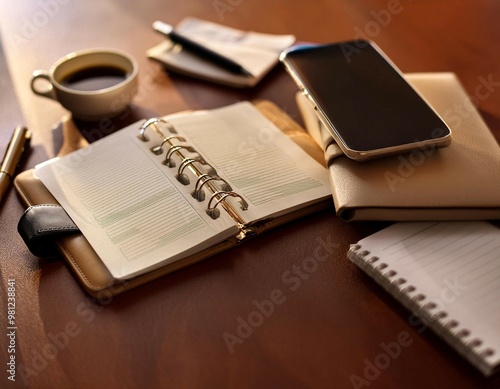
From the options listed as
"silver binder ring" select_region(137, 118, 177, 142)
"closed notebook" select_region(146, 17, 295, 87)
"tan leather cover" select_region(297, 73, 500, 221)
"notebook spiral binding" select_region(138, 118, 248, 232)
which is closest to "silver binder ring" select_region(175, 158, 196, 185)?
"notebook spiral binding" select_region(138, 118, 248, 232)

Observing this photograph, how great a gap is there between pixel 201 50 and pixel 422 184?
59 cm

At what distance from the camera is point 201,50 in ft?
3.94

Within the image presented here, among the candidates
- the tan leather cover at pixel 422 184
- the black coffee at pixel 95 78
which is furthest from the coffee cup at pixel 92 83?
the tan leather cover at pixel 422 184

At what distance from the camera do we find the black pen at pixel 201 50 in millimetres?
1166

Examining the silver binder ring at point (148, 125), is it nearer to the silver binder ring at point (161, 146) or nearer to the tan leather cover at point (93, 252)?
the silver binder ring at point (161, 146)

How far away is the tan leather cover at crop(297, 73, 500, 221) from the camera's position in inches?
32.1

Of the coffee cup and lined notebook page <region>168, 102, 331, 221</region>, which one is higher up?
the coffee cup

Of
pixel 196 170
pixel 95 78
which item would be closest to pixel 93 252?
pixel 196 170

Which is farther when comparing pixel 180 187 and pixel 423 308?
pixel 180 187

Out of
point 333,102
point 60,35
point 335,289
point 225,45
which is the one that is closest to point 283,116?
point 333,102

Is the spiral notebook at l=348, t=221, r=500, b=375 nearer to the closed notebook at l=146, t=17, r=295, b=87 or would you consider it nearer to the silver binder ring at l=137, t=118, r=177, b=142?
the silver binder ring at l=137, t=118, r=177, b=142

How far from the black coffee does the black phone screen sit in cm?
33

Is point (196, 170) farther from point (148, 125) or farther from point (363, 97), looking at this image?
point (363, 97)

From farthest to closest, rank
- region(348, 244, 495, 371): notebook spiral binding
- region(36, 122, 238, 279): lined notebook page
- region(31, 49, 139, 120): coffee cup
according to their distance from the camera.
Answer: region(31, 49, 139, 120): coffee cup, region(36, 122, 238, 279): lined notebook page, region(348, 244, 495, 371): notebook spiral binding
